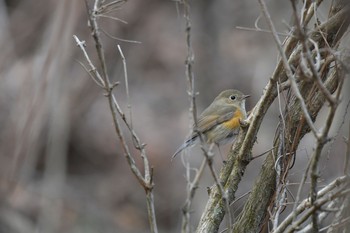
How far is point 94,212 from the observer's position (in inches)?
384

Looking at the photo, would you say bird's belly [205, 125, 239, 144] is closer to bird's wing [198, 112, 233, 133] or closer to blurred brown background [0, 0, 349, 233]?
bird's wing [198, 112, 233, 133]

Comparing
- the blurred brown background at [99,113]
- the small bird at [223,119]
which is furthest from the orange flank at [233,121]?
the blurred brown background at [99,113]

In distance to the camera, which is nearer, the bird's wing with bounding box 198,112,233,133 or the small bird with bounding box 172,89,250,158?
the small bird with bounding box 172,89,250,158

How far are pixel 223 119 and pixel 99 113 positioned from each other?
5.73m

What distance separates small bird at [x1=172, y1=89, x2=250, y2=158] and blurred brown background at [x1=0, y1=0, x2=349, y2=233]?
7.72 ft

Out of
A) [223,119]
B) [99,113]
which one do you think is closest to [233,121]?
[223,119]

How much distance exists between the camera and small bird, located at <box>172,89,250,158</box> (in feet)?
17.3

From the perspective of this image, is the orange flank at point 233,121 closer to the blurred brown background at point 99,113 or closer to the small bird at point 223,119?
the small bird at point 223,119

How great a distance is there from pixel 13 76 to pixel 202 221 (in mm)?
8084

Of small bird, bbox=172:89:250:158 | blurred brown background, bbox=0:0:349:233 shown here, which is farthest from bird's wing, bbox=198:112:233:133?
blurred brown background, bbox=0:0:349:233

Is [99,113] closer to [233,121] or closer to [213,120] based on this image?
[213,120]

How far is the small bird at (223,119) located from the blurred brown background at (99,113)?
92.6 inches

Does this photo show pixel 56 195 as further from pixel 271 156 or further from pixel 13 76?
pixel 271 156

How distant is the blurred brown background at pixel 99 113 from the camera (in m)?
8.68
